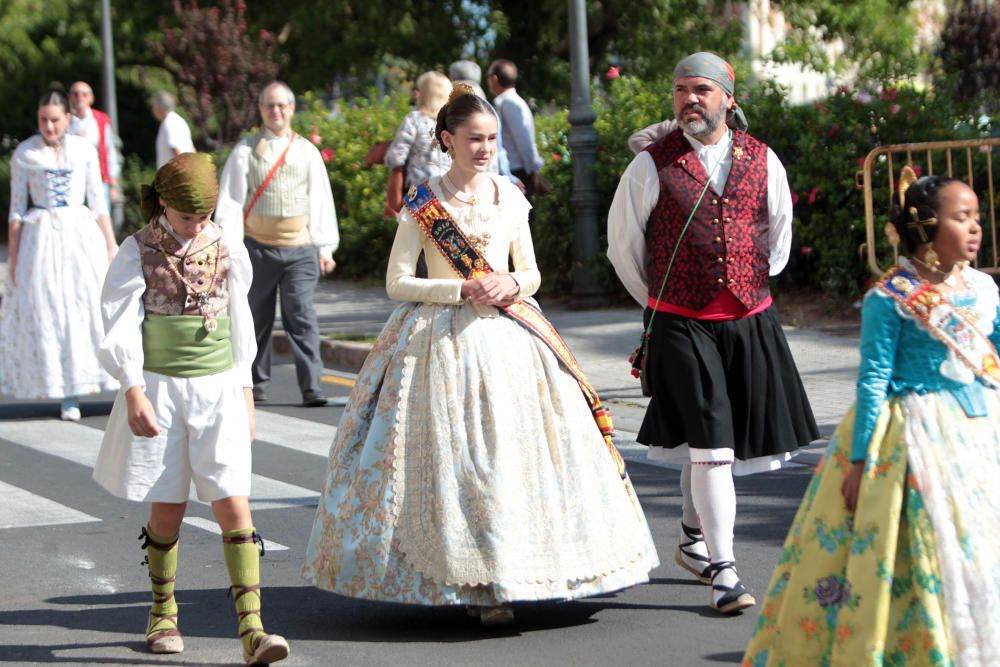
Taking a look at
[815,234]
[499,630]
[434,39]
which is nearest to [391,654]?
[499,630]

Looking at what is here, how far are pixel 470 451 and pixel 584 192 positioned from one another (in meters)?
8.92

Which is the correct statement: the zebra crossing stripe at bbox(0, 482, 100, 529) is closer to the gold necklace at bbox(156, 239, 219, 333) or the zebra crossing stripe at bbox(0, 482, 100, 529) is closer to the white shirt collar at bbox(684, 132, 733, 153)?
the gold necklace at bbox(156, 239, 219, 333)

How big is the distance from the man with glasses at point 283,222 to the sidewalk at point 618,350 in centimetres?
167

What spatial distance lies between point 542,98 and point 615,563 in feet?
71.3

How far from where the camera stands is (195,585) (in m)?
6.59

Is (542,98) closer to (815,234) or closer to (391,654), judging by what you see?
(815,234)

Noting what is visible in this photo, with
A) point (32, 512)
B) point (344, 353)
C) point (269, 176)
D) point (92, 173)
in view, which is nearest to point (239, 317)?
point (32, 512)

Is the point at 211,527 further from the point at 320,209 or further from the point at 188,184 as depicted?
the point at 320,209

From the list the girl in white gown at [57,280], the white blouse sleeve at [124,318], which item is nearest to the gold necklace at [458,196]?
the white blouse sleeve at [124,318]

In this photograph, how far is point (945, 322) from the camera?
15.0ft

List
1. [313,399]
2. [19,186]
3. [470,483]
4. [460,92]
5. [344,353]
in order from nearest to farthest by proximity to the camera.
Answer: [470,483]
[460,92]
[19,186]
[313,399]
[344,353]

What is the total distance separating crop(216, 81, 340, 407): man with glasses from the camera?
10859mm

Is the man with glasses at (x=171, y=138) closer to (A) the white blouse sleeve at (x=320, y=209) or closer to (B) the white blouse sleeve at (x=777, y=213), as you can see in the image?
(A) the white blouse sleeve at (x=320, y=209)

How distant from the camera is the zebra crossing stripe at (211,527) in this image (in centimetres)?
717
